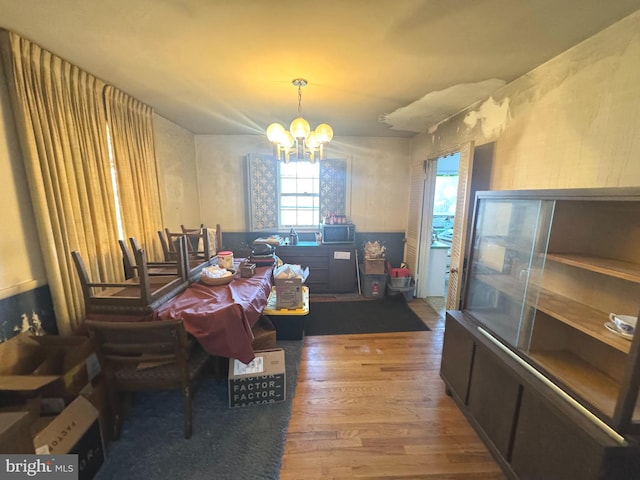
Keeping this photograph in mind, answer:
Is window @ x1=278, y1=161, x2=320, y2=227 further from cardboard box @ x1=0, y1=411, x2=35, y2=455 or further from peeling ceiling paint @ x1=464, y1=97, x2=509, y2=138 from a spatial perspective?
cardboard box @ x1=0, y1=411, x2=35, y2=455

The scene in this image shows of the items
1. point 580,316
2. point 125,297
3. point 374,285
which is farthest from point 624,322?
point 374,285

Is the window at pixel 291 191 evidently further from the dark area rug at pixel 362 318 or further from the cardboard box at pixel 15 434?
the cardboard box at pixel 15 434

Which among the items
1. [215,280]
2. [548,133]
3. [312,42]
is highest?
[312,42]

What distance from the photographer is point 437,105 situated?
262cm

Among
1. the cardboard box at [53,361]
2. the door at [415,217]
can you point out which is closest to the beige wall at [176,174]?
the cardboard box at [53,361]

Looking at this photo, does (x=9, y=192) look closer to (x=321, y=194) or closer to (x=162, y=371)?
(x=162, y=371)

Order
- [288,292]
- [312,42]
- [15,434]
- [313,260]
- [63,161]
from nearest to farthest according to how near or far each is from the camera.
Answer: [15,434]
[312,42]
[63,161]
[288,292]
[313,260]

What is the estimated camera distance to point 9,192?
1.57 metres

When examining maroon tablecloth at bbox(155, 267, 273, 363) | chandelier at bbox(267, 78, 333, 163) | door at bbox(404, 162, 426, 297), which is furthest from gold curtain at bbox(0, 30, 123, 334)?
door at bbox(404, 162, 426, 297)

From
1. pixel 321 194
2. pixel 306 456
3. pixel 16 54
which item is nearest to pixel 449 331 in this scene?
pixel 306 456

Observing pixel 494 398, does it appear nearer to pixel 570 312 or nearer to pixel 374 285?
pixel 570 312

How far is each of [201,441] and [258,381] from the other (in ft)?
1.51

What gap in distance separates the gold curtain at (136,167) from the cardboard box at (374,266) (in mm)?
2784

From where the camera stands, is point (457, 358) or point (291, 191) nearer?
point (457, 358)
